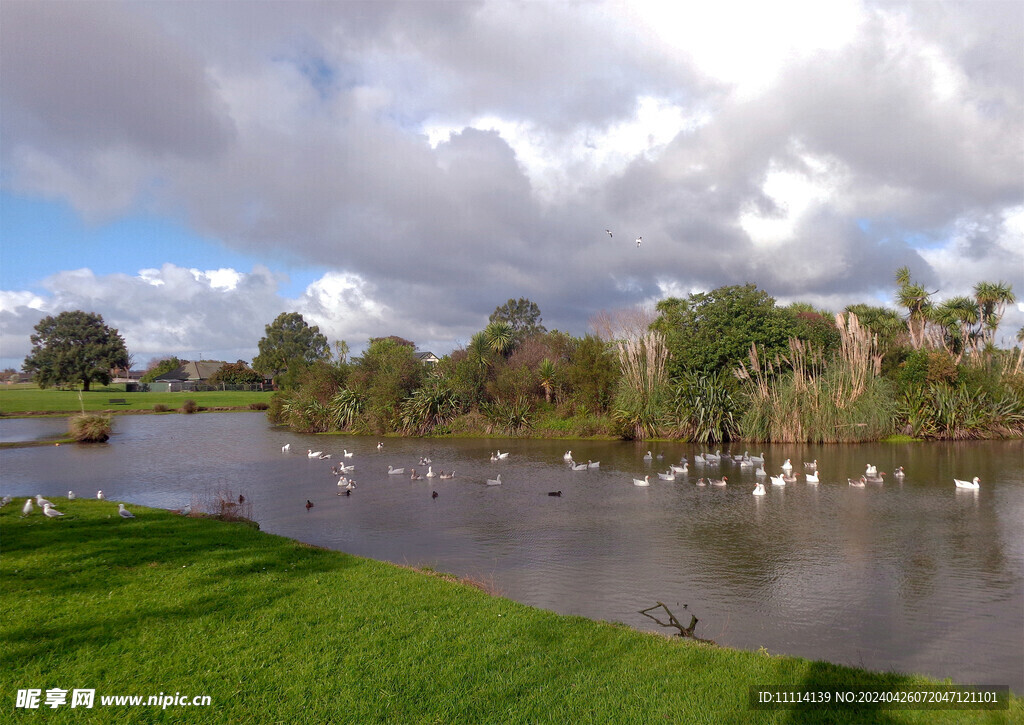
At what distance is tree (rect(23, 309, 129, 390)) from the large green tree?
80.5 meters

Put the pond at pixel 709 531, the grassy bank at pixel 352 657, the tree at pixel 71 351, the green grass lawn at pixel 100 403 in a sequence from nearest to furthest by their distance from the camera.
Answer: the grassy bank at pixel 352 657, the pond at pixel 709 531, the green grass lawn at pixel 100 403, the tree at pixel 71 351

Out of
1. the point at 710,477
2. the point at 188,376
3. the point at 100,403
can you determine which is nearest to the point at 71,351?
the point at 100,403

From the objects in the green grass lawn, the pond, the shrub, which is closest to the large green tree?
the pond

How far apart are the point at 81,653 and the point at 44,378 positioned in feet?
310

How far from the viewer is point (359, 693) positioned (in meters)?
5.11

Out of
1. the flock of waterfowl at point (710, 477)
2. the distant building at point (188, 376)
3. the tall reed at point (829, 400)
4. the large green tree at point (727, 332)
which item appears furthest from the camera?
the distant building at point (188, 376)

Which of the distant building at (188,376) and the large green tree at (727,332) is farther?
the distant building at (188,376)

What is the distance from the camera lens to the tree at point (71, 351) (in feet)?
260

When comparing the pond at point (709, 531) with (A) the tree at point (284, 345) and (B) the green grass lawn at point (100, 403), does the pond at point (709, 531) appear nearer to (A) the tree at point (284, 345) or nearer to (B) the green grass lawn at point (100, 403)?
(B) the green grass lawn at point (100, 403)

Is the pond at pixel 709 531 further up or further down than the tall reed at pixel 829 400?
further down

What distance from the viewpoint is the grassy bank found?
15.9 feet

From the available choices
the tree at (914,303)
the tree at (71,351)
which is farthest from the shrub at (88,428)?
the tree at (71,351)

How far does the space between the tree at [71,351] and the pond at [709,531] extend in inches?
2505

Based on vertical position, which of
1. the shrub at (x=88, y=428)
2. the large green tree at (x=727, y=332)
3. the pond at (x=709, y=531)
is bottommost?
the pond at (x=709, y=531)
